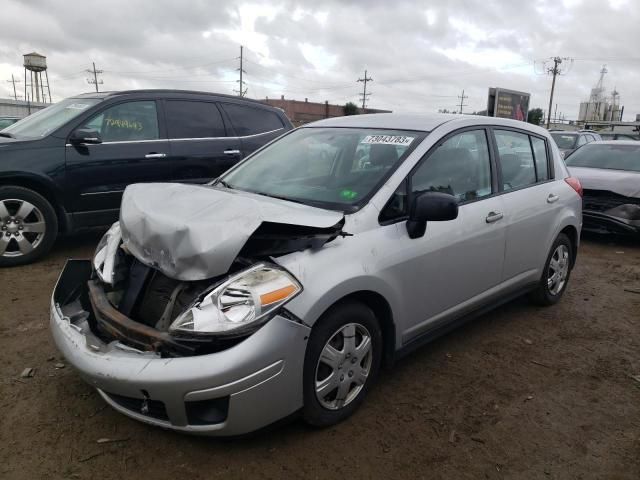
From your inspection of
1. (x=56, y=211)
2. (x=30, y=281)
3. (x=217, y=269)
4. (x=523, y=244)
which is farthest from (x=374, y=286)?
(x=56, y=211)

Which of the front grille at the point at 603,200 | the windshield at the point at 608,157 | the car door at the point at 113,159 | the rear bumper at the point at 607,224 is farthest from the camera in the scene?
the windshield at the point at 608,157

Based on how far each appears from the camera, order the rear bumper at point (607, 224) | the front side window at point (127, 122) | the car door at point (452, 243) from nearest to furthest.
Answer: the car door at point (452, 243) → the front side window at point (127, 122) → the rear bumper at point (607, 224)

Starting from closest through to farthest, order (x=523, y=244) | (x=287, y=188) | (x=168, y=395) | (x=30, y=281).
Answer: (x=168, y=395) → (x=287, y=188) → (x=523, y=244) → (x=30, y=281)

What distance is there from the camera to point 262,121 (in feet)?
22.5

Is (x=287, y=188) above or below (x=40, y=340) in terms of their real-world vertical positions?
above

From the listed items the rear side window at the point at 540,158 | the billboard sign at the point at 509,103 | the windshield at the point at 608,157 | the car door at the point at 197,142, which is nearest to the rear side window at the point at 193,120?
the car door at the point at 197,142

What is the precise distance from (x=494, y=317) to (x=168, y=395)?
10.2ft

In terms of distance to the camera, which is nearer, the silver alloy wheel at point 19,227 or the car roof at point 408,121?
the car roof at point 408,121

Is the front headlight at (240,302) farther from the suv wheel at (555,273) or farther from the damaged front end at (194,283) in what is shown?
the suv wheel at (555,273)

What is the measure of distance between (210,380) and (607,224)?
672 cm

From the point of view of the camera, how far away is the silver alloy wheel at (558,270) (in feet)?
14.9

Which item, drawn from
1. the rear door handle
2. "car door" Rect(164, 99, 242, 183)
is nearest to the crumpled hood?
the rear door handle

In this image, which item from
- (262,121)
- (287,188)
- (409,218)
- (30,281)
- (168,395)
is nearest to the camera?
(168,395)

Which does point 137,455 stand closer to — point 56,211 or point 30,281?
point 30,281
